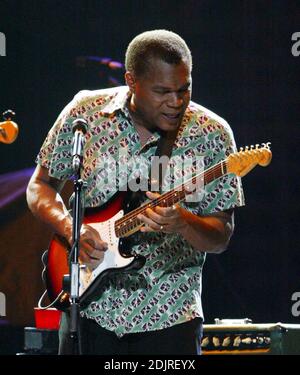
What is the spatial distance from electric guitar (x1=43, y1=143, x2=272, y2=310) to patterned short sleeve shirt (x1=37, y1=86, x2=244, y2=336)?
4 cm

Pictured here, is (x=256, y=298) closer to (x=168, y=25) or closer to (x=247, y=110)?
(x=247, y=110)

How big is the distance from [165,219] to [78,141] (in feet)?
1.51

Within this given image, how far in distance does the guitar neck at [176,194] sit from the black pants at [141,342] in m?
0.44

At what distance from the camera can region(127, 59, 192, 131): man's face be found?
3.72 metres

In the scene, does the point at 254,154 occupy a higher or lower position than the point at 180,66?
lower

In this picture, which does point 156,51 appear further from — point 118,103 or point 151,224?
point 151,224

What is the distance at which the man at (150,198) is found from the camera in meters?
3.67

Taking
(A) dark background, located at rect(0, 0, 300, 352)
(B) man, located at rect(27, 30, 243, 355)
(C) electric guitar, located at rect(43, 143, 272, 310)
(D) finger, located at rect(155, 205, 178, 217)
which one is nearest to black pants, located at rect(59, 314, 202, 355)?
(B) man, located at rect(27, 30, 243, 355)

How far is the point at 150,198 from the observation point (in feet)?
12.0

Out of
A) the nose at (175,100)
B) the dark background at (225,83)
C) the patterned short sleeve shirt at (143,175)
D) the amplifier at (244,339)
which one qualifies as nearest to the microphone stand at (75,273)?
the patterned short sleeve shirt at (143,175)

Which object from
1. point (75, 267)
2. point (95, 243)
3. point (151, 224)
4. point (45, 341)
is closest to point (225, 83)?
point (45, 341)
